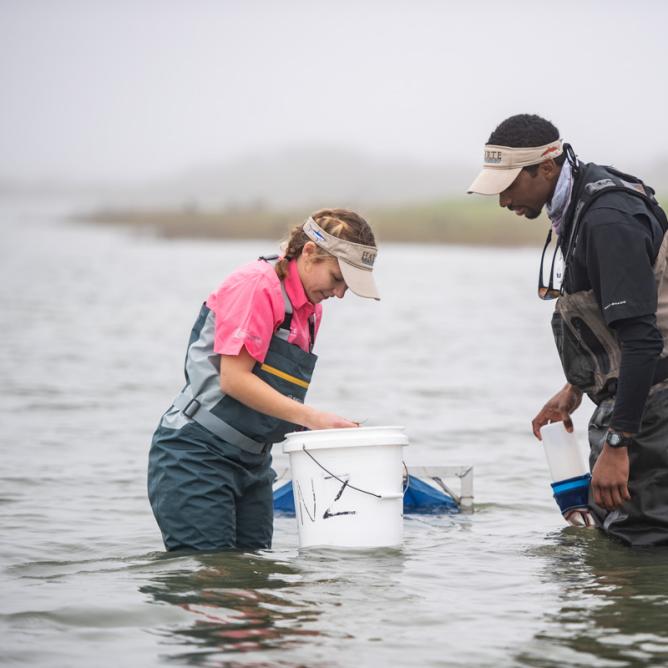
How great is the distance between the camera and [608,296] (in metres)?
5.25

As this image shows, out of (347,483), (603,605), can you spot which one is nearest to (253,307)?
(347,483)

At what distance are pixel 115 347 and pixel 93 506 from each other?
1093cm

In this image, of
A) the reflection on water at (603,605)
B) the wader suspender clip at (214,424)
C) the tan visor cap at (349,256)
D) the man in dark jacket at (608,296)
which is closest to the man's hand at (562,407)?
the man in dark jacket at (608,296)

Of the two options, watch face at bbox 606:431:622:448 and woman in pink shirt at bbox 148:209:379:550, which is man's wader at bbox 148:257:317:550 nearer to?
woman in pink shirt at bbox 148:209:379:550

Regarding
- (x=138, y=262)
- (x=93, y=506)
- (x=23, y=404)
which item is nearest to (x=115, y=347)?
(x=23, y=404)

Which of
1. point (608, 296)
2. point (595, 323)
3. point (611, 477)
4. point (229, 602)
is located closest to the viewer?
point (229, 602)

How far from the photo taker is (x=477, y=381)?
51.3 ft

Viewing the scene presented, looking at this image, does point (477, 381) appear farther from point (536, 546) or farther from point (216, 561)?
point (216, 561)

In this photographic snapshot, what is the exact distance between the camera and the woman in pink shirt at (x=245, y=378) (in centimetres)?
517

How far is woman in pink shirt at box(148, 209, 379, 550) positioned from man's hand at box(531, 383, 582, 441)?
140 cm

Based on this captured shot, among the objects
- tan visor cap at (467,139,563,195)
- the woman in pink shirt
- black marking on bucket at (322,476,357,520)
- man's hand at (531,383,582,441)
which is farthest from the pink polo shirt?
man's hand at (531,383,582,441)

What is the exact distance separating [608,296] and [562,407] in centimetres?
113

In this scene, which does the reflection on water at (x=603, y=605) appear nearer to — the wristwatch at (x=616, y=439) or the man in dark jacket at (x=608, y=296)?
the man in dark jacket at (x=608, y=296)

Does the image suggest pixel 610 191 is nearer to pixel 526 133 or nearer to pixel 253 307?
pixel 526 133
